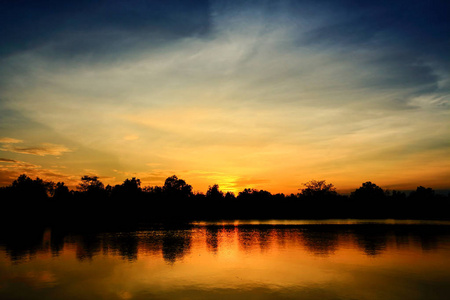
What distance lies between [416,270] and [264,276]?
1353cm

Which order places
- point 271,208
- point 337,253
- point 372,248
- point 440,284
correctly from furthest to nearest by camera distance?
point 271,208
point 372,248
point 337,253
point 440,284

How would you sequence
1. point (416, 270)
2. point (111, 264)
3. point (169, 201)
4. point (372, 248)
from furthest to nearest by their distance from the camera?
point (169, 201)
point (372, 248)
point (111, 264)
point (416, 270)

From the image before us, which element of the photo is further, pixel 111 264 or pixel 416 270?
pixel 111 264

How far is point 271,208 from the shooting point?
179 meters

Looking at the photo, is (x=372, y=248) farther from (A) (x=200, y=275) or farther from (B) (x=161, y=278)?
(B) (x=161, y=278)

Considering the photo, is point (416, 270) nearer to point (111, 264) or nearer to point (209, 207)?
point (111, 264)

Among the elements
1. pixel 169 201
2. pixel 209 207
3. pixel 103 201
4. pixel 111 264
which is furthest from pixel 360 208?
pixel 111 264

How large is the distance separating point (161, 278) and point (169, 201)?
575 feet

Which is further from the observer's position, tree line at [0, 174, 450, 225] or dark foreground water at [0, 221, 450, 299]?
tree line at [0, 174, 450, 225]

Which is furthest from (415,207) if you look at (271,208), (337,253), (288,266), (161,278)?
(161,278)

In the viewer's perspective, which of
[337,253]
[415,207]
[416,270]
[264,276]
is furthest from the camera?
[415,207]

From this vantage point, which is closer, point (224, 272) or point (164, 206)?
point (224, 272)

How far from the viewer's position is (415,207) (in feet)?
519

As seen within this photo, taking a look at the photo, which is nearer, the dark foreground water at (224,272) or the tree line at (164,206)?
the dark foreground water at (224,272)
